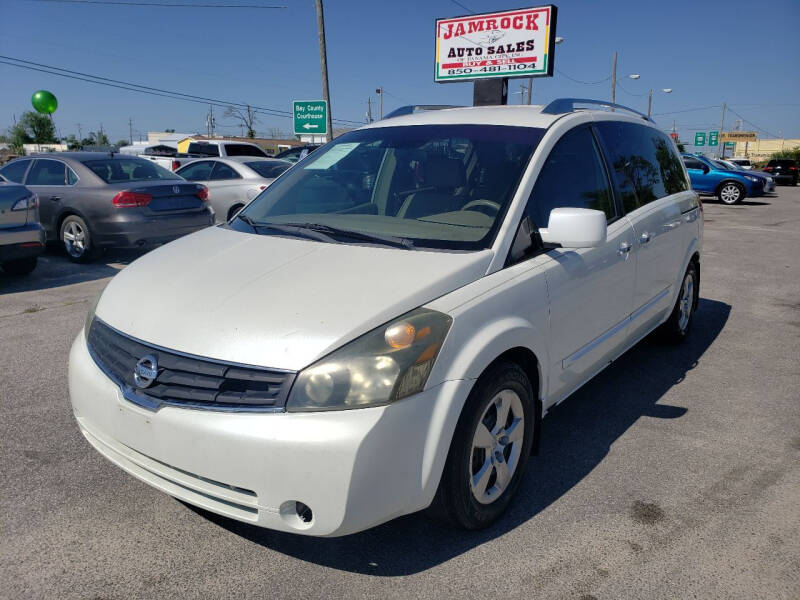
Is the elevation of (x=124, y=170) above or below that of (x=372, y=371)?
above

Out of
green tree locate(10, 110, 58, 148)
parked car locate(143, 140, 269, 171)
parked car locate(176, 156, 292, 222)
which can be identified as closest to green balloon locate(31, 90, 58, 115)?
parked car locate(143, 140, 269, 171)

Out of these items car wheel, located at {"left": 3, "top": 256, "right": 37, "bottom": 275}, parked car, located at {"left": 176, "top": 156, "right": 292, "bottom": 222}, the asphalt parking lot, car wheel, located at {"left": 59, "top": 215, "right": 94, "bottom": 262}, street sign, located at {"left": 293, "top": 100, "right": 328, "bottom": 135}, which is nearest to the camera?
the asphalt parking lot

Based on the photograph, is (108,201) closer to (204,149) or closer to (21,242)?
(21,242)

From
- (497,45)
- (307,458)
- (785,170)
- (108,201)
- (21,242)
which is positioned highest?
(497,45)

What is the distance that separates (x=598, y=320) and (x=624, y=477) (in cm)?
83

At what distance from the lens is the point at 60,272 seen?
8500mm

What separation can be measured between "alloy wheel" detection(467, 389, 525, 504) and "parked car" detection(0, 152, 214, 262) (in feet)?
23.3

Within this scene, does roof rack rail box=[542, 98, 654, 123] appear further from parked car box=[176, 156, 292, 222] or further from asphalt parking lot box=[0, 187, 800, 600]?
parked car box=[176, 156, 292, 222]

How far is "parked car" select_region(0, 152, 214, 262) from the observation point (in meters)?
8.63

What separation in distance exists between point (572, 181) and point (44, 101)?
2389 cm

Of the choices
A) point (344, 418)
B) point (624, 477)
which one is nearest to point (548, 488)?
point (624, 477)

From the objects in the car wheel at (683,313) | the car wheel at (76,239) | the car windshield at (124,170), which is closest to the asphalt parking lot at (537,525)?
the car wheel at (683,313)

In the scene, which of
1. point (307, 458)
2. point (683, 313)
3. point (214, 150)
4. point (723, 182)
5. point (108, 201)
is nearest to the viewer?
point (307, 458)

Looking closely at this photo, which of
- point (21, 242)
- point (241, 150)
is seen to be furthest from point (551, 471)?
point (241, 150)
